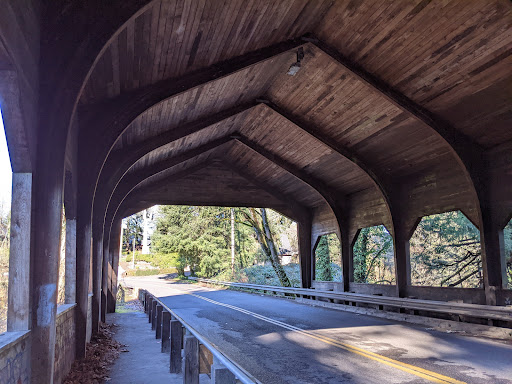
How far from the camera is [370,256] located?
2023cm

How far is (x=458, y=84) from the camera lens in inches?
358

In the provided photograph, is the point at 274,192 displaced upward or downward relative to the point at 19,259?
upward

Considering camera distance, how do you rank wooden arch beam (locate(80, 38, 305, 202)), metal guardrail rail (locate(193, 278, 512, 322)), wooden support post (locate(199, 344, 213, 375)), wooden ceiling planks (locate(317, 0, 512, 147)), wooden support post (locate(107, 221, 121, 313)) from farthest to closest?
wooden support post (locate(107, 221, 121, 313)) → metal guardrail rail (locate(193, 278, 512, 322)) → wooden arch beam (locate(80, 38, 305, 202)) → wooden ceiling planks (locate(317, 0, 512, 147)) → wooden support post (locate(199, 344, 213, 375))

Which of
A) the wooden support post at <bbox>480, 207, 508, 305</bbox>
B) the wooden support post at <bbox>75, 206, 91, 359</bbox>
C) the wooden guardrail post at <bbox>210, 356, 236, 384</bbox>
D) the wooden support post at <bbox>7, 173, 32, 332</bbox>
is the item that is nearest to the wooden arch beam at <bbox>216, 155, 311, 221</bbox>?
the wooden support post at <bbox>480, 207, 508, 305</bbox>

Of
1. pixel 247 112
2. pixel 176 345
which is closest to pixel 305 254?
pixel 247 112

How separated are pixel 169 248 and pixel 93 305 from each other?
28.5 meters

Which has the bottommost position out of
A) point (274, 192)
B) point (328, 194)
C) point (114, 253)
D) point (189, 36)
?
point (114, 253)

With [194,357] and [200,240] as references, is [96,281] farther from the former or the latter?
[200,240]

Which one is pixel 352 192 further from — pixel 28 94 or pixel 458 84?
pixel 28 94

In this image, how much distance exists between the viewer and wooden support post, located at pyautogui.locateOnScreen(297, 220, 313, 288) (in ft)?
63.2

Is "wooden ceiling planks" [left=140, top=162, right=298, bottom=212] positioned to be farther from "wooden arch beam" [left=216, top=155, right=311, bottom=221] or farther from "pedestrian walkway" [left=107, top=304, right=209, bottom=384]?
"pedestrian walkway" [left=107, top=304, right=209, bottom=384]

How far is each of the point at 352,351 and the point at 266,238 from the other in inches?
727

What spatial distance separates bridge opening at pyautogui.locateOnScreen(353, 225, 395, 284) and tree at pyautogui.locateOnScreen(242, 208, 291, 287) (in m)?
5.32

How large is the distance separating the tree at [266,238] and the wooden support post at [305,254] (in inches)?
191
